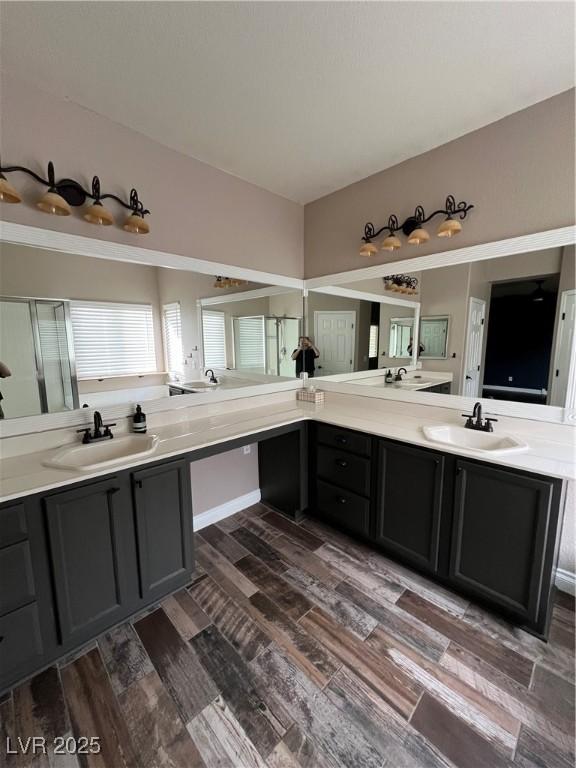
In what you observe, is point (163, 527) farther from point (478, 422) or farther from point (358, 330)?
point (358, 330)

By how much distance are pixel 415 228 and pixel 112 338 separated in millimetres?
2078

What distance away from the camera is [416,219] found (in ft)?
6.87

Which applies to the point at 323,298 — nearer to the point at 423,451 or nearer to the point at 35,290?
the point at 423,451

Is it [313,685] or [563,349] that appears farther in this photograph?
[563,349]

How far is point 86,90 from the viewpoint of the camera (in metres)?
1.54

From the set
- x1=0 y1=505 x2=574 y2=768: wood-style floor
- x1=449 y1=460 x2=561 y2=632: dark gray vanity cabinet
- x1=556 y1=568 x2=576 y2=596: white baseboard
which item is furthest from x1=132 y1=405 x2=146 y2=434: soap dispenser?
x1=556 y1=568 x2=576 y2=596: white baseboard

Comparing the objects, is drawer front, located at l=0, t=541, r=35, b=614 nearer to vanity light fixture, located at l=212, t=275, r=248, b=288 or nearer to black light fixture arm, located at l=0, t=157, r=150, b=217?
black light fixture arm, located at l=0, t=157, r=150, b=217

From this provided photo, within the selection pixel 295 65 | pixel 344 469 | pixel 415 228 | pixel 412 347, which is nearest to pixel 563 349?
pixel 412 347

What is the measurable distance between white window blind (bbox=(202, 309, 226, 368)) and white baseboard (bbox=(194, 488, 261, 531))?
1.15 meters

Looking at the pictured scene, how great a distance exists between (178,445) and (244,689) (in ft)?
3.68

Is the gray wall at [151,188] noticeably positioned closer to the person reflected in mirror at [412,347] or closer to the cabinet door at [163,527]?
the person reflected in mirror at [412,347]

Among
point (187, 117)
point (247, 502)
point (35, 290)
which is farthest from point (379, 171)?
point (247, 502)

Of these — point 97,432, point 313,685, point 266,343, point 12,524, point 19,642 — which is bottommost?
point 313,685

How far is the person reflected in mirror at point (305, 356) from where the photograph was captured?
9.73 feet
